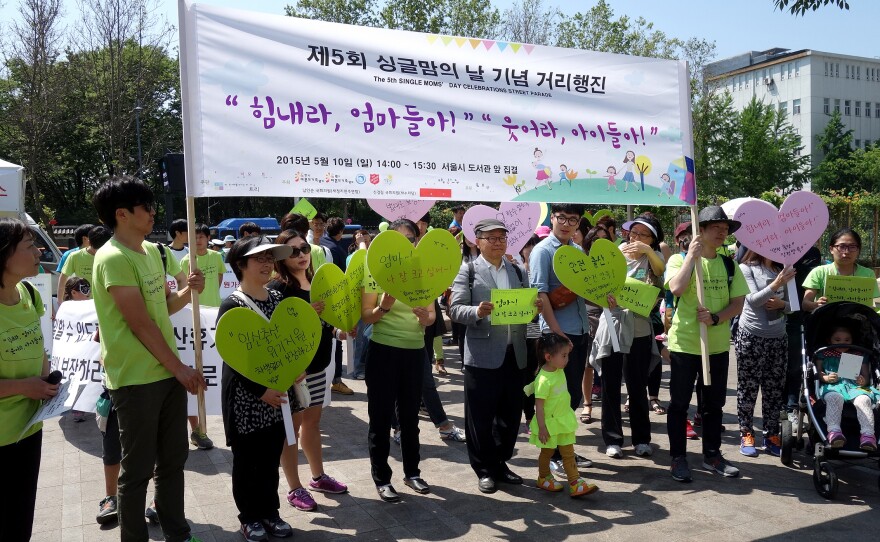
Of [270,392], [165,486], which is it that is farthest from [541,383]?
[165,486]

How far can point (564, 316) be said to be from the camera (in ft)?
18.4

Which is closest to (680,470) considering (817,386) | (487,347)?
(817,386)

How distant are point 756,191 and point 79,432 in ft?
138

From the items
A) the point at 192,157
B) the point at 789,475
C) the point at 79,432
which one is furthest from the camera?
the point at 79,432

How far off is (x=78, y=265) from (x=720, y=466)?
610cm

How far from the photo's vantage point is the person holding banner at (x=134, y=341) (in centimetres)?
357

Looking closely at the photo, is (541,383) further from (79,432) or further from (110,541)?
(79,432)

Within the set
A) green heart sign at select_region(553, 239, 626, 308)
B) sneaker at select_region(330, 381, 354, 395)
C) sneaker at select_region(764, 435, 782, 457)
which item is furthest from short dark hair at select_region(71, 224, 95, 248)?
sneaker at select_region(764, 435, 782, 457)

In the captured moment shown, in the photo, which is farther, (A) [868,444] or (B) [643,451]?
(B) [643,451]

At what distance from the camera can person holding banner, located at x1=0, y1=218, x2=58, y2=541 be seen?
3.31 metres

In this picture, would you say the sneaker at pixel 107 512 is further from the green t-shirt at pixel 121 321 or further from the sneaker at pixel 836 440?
the sneaker at pixel 836 440

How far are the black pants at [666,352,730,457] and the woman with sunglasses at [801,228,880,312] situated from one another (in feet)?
3.89

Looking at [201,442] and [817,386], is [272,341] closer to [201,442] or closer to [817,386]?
[201,442]

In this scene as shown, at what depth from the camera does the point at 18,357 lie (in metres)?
3.36
